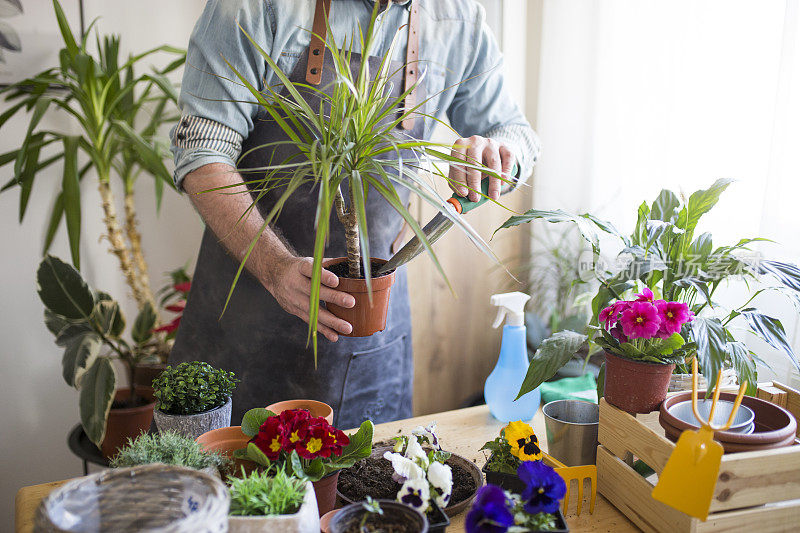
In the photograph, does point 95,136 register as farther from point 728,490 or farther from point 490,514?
point 728,490

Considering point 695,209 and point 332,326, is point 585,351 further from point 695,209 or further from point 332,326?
point 332,326

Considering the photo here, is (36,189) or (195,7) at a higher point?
(195,7)

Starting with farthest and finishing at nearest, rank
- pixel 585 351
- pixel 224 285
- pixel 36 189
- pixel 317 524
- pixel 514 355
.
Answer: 1. pixel 36 189
2. pixel 585 351
3. pixel 224 285
4. pixel 514 355
5. pixel 317 524

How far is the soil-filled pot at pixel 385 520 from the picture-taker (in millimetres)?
689

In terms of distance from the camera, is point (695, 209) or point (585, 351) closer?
point (695, 209)

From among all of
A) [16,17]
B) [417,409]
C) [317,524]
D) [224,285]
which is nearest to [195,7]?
[16,17]

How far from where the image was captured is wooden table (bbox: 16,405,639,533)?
871 mm

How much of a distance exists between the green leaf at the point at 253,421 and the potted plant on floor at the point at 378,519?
241 mm

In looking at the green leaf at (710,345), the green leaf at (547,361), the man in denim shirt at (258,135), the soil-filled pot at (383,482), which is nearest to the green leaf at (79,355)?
the man in denim shirt at (258,135)

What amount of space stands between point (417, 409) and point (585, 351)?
0.74 m

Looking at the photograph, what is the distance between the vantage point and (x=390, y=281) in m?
0.95

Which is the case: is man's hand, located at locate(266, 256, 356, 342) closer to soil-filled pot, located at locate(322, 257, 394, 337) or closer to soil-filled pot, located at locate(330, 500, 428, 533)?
soil-filled pot, located at locate(322, 257, 394, 337)

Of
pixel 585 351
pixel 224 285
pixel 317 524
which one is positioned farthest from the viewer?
pixel 585 351

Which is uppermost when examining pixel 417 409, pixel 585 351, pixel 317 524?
pixel 317 524
